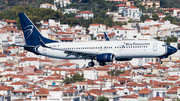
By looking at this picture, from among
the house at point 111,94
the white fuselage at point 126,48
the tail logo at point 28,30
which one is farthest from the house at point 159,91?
the white fuselage at point 126,48

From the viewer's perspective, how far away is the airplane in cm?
5784

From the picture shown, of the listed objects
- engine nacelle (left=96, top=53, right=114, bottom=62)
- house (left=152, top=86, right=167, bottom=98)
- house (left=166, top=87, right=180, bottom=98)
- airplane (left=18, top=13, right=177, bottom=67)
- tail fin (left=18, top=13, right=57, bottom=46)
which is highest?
tail fin (left=18, top=13, right=57, bottom=46)

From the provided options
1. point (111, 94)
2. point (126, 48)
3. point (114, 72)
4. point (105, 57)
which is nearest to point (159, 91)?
point (111, 94)

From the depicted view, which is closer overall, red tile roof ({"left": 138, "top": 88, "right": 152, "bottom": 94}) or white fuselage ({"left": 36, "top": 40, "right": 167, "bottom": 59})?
white fuselage ({"left": 36, "top": 40, "right": 167, "bottom": 59})

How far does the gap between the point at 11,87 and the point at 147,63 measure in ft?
195

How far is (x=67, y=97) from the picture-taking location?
110 metres

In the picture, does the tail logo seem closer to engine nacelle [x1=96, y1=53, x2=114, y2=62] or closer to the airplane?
the airplane

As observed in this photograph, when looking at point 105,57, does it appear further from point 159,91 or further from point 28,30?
point 159,91

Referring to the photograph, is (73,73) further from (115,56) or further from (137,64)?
(115,56)

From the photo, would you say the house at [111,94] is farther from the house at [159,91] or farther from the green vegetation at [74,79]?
the green vegetation at [74,79]

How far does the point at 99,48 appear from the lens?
196 ft

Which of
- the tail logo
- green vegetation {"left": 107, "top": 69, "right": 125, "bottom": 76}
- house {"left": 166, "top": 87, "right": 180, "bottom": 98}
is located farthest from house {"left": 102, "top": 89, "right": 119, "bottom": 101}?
the tail logo

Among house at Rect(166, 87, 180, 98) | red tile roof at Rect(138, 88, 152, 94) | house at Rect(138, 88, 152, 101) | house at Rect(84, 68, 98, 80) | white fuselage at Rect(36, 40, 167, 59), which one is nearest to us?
white fuselage at Rect(36, 40, 167, 59)

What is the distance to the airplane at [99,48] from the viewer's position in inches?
2277
